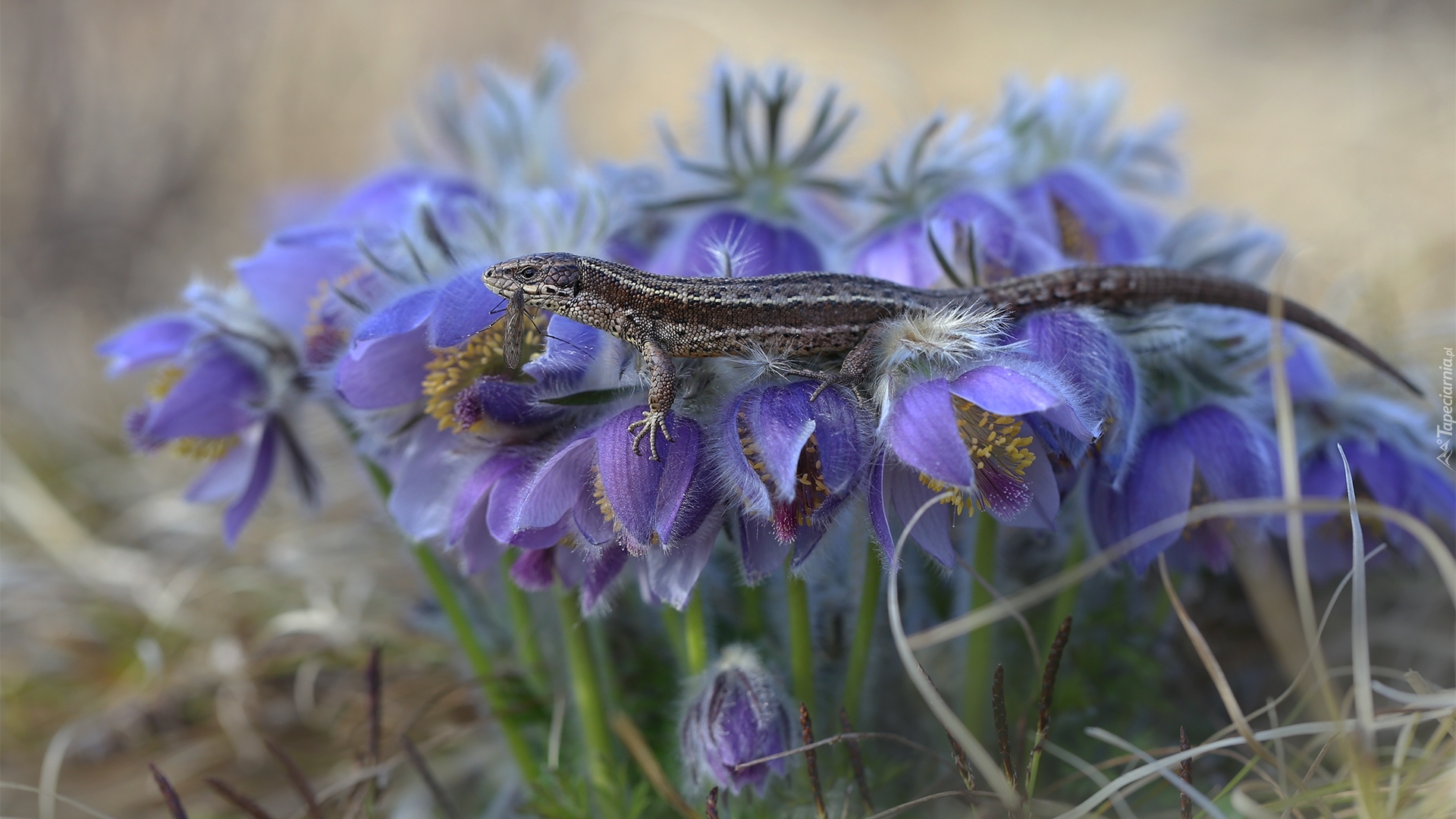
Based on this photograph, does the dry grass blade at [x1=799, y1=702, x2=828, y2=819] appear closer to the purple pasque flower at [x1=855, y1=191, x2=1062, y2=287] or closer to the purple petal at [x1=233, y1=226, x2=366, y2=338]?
the purple pasque flower at [x1=855, y1=191, x2=1062, y2=287]

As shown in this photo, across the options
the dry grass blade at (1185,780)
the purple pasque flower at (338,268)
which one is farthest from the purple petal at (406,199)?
the dry grass blade at (1185,780)

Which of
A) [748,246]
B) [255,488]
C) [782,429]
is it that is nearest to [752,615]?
[782,429]

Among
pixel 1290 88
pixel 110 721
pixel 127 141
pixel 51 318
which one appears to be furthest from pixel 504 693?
pixel 1290 88

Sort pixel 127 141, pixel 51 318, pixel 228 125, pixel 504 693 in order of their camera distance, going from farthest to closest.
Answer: pixel 228 125 → pixel 127 141 → pixel 51 318 → pixel 504 693

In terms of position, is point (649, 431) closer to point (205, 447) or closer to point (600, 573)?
point (600, 573)

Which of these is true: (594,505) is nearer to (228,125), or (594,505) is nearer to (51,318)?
(51,318)

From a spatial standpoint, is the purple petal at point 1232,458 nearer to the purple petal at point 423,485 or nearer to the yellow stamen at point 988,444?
the yellow stamen at point 988,444

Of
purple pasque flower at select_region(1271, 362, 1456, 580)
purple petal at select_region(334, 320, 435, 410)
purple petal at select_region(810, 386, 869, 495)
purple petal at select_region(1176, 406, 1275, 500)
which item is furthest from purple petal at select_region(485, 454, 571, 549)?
purple pasque flower at select_region(1271, 362, 1456, 580)
